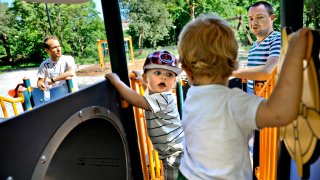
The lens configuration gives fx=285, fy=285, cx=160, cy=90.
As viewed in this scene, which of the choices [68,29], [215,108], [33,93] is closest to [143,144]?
[215,108]

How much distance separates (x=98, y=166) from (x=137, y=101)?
0.57 metres

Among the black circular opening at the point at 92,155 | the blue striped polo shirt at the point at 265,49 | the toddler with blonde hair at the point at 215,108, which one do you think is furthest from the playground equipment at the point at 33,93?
the toddler with blonde hair at the point at 215,108

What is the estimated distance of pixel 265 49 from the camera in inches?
90.7

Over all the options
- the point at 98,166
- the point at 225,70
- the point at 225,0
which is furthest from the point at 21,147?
the point at 225,0

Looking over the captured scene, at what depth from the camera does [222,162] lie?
3.73 ft

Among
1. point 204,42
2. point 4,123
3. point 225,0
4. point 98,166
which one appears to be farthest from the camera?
point 225,0

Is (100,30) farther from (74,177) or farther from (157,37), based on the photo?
(74,177)

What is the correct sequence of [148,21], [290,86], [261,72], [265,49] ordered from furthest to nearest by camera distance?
[148,21] → [265,49] → [261,72] → [290,86]

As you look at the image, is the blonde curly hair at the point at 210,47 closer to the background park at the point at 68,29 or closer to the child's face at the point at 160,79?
the child's face at the point at 160,79

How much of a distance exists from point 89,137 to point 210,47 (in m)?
1.04

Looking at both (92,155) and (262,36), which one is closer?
(92,155)

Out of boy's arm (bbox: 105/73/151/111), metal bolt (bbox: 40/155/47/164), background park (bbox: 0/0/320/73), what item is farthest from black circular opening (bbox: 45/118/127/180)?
background park (bbox: 0/0/320/73)

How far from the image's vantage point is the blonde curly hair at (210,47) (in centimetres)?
103

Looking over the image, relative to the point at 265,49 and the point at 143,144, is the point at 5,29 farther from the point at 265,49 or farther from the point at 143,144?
the point at 265,49
